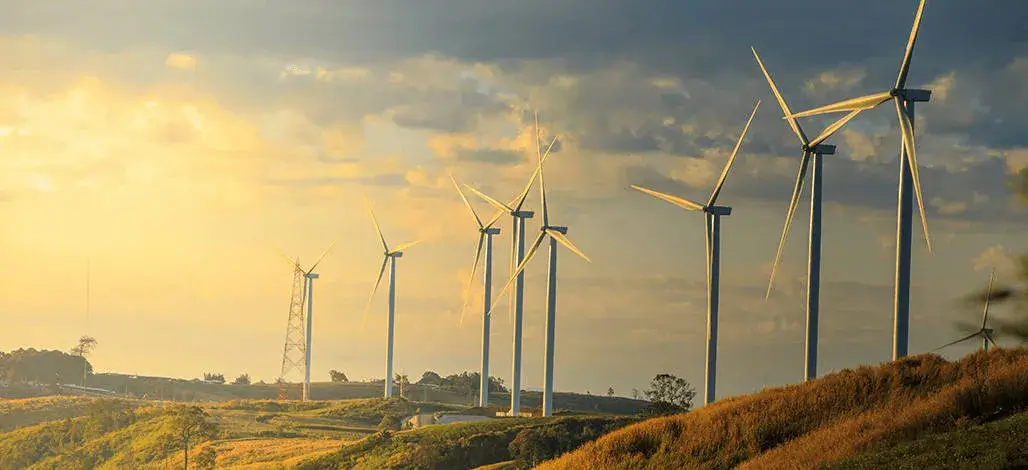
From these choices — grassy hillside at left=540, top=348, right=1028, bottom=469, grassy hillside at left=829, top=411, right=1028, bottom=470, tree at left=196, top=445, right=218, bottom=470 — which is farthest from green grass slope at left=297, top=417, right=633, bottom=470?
grassy hillside at left=829, top=411, right=1028, bottom=470

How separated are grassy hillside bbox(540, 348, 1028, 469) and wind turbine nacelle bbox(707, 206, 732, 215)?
2583cm

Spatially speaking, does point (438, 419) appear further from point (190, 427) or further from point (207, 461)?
point (207, 461)

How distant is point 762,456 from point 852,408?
321 inches

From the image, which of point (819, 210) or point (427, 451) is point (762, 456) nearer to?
point (819, 210)

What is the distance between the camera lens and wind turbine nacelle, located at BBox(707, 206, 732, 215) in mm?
101125

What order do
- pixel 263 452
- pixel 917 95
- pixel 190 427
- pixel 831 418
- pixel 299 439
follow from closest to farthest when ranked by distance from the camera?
1. pixel 831 418
2. pixel 917 95
3. pixel 263 452
4. pixel 190 427
5. pixel 299 439

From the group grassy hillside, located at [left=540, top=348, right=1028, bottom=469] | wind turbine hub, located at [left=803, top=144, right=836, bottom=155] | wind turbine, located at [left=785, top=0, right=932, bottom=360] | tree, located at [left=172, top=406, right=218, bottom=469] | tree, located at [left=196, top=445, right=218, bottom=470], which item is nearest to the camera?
grassy hillside, located at [left=540, top=348, right=1028, bottom=469]

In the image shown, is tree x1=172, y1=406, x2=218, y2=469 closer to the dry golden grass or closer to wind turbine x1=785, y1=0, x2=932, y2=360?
the dry golden grass

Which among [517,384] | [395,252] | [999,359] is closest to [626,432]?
[999,359]

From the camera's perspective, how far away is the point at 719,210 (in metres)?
101

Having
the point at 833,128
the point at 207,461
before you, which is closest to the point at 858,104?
the point at 833,128

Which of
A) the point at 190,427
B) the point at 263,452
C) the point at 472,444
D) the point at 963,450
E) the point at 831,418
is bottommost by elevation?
the point at 263,452

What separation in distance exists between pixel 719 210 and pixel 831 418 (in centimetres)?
3810

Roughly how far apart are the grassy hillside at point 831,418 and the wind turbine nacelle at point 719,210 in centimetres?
2583
